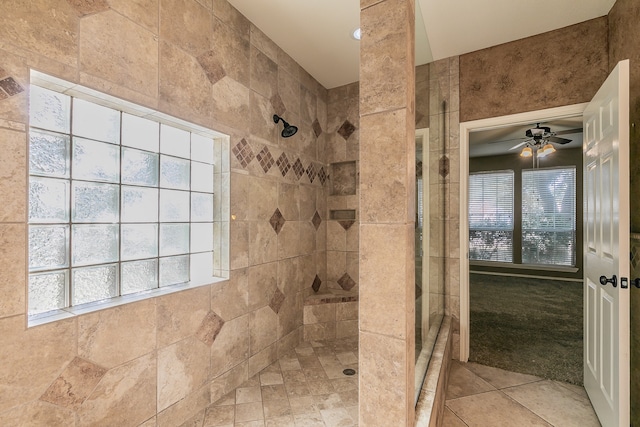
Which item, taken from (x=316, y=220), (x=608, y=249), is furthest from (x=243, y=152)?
(x=608, y=249)

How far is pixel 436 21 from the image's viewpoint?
215 centimetres

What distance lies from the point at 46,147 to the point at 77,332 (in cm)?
84

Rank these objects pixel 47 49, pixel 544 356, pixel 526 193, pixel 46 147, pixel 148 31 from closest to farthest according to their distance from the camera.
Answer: pixel 47 49
pixel 46 147
pixel 148 31
pixel 544 356
pixel 526 193

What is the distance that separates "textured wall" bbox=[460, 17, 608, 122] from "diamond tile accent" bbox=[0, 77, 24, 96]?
283 centimetres

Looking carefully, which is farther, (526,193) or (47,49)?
(526,193)

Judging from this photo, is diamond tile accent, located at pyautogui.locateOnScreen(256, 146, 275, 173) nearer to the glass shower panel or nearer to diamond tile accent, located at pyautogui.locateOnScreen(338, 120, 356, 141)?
diamond tile accent, located at pyautogui.locateOnScreen(338, 120, 356, 141)

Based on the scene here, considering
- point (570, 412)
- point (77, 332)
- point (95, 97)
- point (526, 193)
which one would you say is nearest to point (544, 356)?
point (570, 412)

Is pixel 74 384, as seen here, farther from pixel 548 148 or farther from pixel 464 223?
pixel 548 148

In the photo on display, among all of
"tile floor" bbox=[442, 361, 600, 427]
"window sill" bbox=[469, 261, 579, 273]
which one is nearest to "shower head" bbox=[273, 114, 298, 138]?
"tile floor" bbox=[442, 361, 600, 427]

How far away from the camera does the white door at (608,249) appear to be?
143 centimetres

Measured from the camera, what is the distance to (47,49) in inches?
47.4

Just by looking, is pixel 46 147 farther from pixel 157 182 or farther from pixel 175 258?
pixel 175 258

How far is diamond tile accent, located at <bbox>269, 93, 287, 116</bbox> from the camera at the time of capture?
2.47 m

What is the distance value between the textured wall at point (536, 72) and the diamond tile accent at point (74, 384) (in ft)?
9.93
